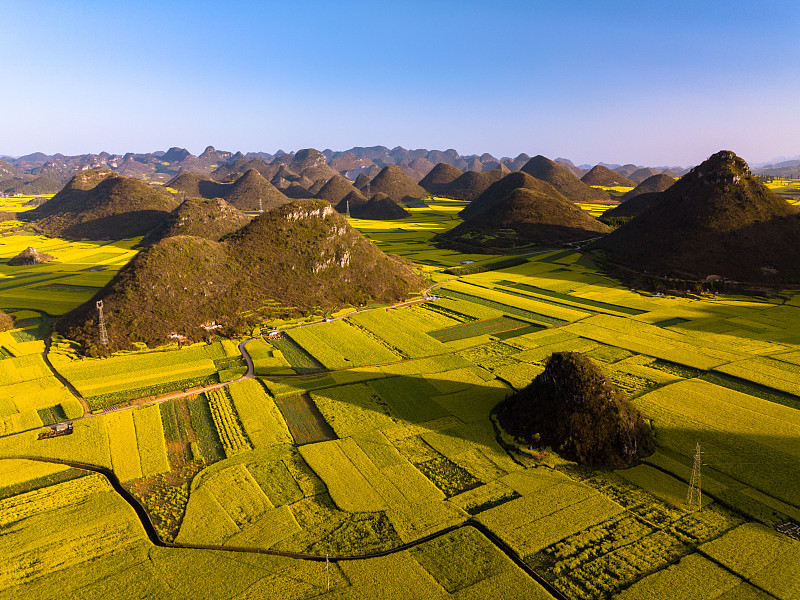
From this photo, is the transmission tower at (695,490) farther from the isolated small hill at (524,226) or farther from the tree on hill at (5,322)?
the isolated small hill at (524,226)

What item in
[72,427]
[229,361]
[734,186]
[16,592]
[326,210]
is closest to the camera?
[16,592]

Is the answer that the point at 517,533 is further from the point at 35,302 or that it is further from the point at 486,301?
the point at 35,302

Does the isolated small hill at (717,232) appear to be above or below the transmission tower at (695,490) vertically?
above

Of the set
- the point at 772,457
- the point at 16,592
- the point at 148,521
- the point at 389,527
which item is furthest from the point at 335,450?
the point at 772,457

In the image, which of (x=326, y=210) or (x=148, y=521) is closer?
(x=148, y=521)

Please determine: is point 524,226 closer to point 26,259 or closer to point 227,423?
point 227,423

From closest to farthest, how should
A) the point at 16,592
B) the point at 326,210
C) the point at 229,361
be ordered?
1. the point at 16,592
2. the point at 229,361
3. the point at 326,210

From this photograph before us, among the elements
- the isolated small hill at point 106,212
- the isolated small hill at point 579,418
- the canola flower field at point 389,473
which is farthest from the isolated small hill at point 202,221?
the isolated small hill at point 579,418
